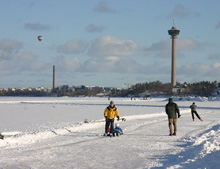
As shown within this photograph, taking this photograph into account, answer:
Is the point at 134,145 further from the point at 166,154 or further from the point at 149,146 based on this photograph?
the point at 166,154

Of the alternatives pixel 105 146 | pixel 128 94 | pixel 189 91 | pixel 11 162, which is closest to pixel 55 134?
pixel 105 146

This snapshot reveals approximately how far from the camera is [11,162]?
352 inches

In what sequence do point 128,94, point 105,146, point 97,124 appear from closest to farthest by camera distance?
point 105,146 < point 97,124 < point 128,94

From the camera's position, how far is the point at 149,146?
11797 millimetres

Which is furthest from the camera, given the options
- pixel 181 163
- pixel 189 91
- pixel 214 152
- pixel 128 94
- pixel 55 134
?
pixel 128 94

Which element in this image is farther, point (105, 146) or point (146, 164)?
point (105, 146)

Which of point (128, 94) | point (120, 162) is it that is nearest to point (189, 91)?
point (128, 94)

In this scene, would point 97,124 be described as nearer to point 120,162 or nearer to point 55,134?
point 55,134

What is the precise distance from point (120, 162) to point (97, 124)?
11.6 metres

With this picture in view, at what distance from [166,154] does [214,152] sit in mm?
1347

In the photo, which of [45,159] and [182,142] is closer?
[45,159]

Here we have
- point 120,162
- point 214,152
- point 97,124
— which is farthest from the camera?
point 97,124

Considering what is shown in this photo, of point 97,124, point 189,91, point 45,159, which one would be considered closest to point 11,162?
point 45,159

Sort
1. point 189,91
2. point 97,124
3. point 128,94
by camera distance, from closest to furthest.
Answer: point 97,124, point 189,91, point 128,94
